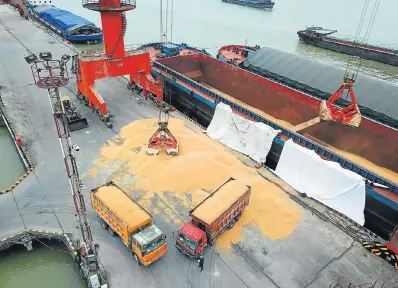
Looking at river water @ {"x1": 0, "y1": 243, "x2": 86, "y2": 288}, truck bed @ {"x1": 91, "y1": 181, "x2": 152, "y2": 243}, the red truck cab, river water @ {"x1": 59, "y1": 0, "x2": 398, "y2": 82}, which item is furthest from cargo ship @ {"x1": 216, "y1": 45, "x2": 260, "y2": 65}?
river water @ {"x1": 0, "y1": 243, "x2": 86, "y2": 288}

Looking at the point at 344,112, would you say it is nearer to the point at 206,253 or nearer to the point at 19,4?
the point at 206,253

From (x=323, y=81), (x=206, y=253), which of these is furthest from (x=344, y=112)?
(x=206, y=253)

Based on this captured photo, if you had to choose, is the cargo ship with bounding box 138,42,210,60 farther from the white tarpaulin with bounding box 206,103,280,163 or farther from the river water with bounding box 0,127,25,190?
the river water with bounding box 0,127,25,190

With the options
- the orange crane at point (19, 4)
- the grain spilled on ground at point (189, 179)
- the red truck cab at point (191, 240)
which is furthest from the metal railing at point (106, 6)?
the orange crane at point (19, 4)

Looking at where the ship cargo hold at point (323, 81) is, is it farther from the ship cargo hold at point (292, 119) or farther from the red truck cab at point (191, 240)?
the red truck cab at point (191, 240)

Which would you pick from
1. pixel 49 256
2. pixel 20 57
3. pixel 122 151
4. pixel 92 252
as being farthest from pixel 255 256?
pixel 20 57

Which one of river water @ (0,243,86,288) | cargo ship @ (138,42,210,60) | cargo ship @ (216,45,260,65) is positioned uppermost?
cargo ship @ (138,42,210,60)
